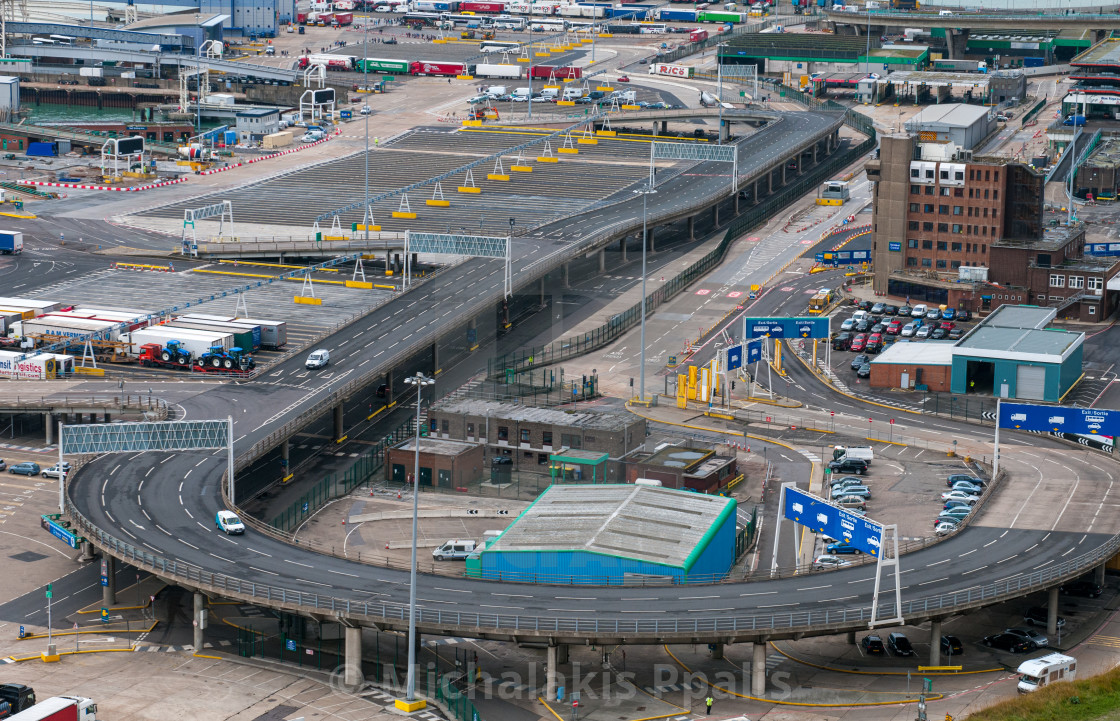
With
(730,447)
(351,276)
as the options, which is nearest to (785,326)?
(730,447)

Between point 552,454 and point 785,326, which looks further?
point 785,326

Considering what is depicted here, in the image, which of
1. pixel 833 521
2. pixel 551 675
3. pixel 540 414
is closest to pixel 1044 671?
pixel 833 521

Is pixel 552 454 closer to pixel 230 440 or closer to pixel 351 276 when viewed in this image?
pixel 230 440

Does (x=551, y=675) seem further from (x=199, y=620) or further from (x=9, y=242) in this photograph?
(x=9, y=242)

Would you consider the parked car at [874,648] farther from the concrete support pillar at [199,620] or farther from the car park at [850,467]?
the concrete support pillar at [199,620]

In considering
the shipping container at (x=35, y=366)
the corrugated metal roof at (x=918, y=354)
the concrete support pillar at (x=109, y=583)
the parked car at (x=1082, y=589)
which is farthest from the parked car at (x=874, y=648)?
the shipping container at (x=35, y=366)

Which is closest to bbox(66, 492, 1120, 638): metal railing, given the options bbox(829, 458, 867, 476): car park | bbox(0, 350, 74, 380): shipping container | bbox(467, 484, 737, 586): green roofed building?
bbox(467, 484, 737, 586): green roofed building

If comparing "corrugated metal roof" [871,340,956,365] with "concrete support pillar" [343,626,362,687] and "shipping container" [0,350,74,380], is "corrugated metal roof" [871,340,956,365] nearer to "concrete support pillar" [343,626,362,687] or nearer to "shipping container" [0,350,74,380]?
"shipping container" [0,350,74,380]
